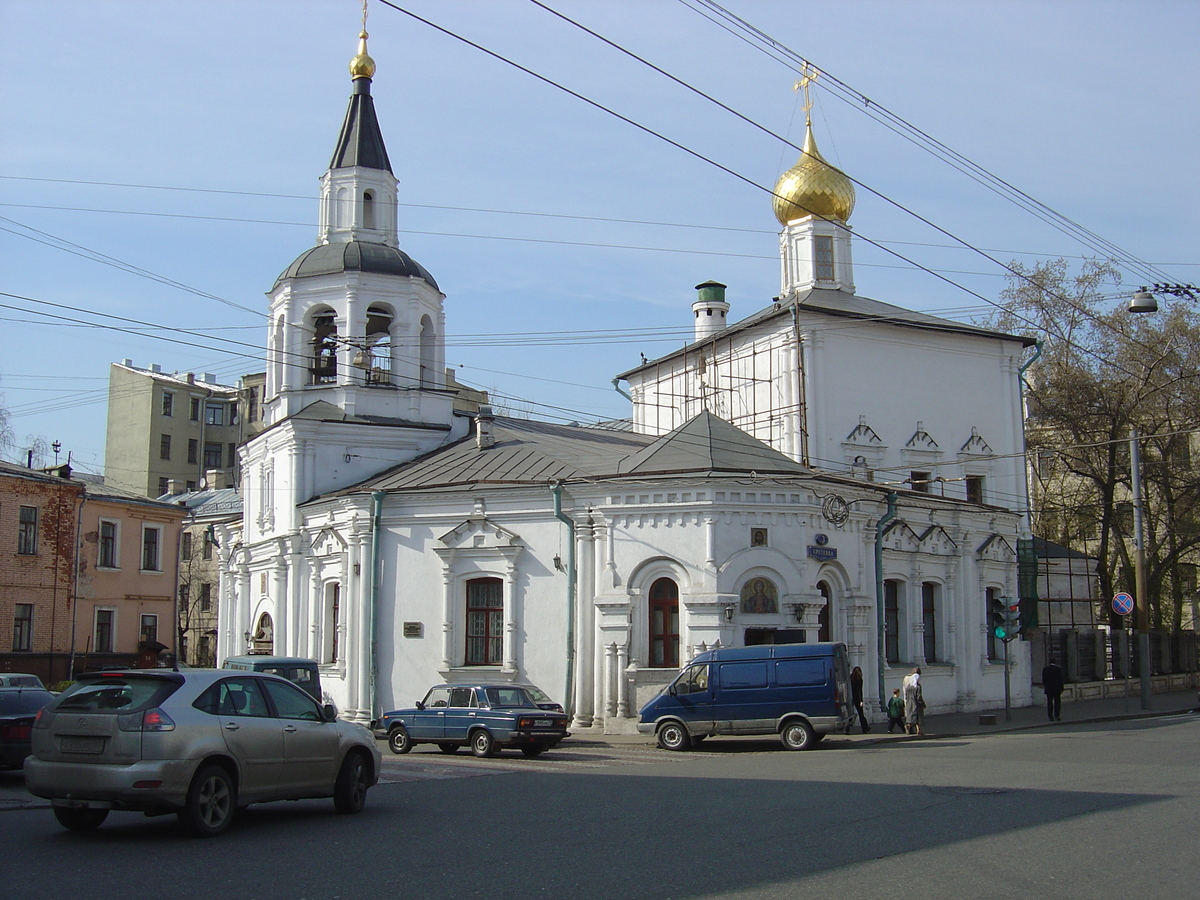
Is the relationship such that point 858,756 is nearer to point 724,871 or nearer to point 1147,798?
point 1147,798

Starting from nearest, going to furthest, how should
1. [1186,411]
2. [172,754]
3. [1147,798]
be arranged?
[172,754] < [1147,798] < [1186,411]

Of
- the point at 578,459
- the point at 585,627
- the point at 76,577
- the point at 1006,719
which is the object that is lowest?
the point at 1006,719

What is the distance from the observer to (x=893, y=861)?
28.6ft

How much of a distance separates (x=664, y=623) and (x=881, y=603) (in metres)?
5.63

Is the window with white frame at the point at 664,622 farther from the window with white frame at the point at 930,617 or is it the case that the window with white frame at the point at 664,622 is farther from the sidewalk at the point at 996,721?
the window with white frame at the point at 930,617

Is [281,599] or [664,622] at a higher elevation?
[281,599]

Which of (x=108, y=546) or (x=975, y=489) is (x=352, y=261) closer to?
(x=108, y=546)

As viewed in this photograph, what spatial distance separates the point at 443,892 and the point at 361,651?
19.6 m

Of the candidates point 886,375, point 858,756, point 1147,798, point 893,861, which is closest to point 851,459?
point 886,375

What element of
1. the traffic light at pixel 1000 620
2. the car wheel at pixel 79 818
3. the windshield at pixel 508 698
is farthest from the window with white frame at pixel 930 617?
the car wheel at pixel 79 818

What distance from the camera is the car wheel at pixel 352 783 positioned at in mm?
11336

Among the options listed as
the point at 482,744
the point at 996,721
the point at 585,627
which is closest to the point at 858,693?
the point at 996,721

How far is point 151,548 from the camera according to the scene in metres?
39.2

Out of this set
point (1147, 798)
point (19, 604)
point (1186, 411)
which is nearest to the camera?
point (1147, 798)
